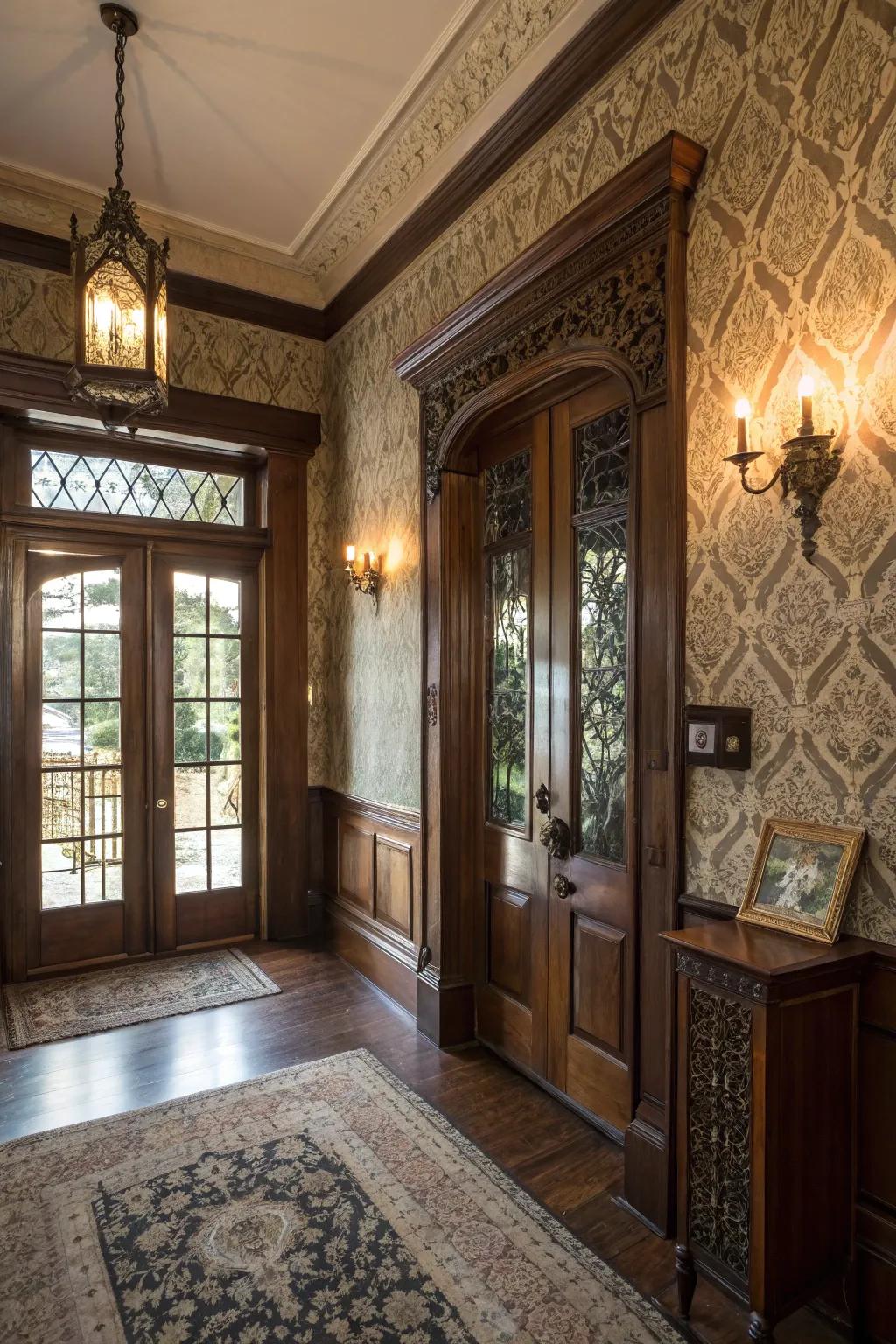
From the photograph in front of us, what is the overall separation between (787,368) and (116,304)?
2.25m

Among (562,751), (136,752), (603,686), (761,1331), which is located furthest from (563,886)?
(136,752)

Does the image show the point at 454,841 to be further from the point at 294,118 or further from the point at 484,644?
the point at 294,118

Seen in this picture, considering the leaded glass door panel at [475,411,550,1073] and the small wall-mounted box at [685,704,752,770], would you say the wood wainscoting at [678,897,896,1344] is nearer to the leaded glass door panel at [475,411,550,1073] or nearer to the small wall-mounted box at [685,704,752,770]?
the small wall-mounted box at [685,704,752,770]

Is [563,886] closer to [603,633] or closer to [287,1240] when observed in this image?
[603,633]

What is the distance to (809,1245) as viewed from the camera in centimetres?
176

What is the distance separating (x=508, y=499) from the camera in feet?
11.0

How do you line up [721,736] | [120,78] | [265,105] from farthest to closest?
[265,105] → [120,78] → [721,736]

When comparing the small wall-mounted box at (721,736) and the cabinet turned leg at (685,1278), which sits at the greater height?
the small wall-mounted box at (721,736)

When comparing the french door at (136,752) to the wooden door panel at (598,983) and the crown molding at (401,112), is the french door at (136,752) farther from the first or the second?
the wooden door panel at (598,983)

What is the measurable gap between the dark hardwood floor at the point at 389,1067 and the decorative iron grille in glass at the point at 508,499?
226cm

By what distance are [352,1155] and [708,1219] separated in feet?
4.05

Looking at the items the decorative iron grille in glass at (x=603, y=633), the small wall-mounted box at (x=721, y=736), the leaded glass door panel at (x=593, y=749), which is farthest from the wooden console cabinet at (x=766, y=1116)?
the decorative iron grille in glass at (x=603, y=633)

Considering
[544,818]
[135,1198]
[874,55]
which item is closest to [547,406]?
[874,55]

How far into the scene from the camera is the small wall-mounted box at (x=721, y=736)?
2.11 metres
